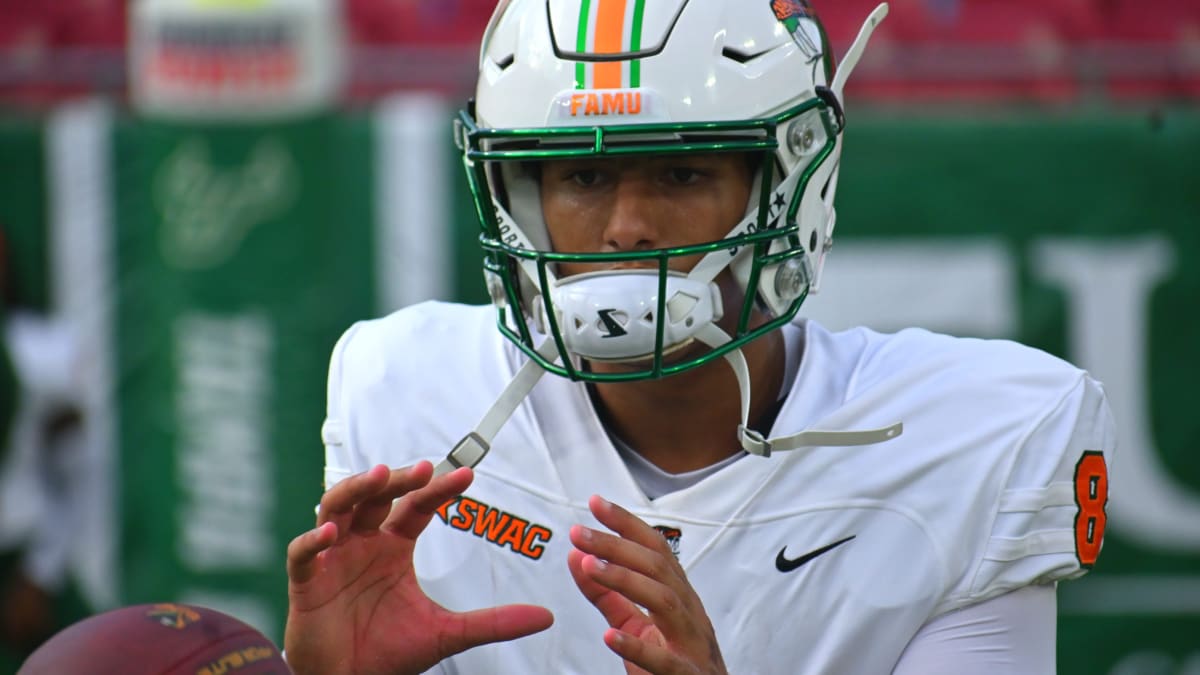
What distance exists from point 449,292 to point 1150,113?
5.17ft

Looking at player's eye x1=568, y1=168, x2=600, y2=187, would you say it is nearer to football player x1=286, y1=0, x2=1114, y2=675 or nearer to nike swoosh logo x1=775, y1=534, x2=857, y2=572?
football player x1=286, y1=0, x2=1114, y2=675

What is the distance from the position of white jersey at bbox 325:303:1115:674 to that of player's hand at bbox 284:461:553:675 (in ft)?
0.58

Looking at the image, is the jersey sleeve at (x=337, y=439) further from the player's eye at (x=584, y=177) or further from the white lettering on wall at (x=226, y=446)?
the white lettering on wall at (x=226, y=446)

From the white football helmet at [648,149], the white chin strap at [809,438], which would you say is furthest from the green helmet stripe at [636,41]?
the white chin strap at [809,438]

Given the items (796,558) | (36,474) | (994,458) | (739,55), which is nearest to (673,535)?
(796,558)

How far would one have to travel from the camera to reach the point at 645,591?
154 cm

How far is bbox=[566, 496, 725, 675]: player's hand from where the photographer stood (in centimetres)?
154

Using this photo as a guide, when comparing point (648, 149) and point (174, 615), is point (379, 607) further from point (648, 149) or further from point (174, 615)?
point (648, 149)

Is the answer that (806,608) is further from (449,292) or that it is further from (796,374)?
(449,292)

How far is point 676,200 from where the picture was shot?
1.84 metres

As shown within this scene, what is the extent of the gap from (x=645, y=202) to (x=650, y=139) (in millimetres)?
71

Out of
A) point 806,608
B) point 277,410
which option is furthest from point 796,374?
point 277,410

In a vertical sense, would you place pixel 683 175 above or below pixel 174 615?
above

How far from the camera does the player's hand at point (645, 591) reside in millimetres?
1535
